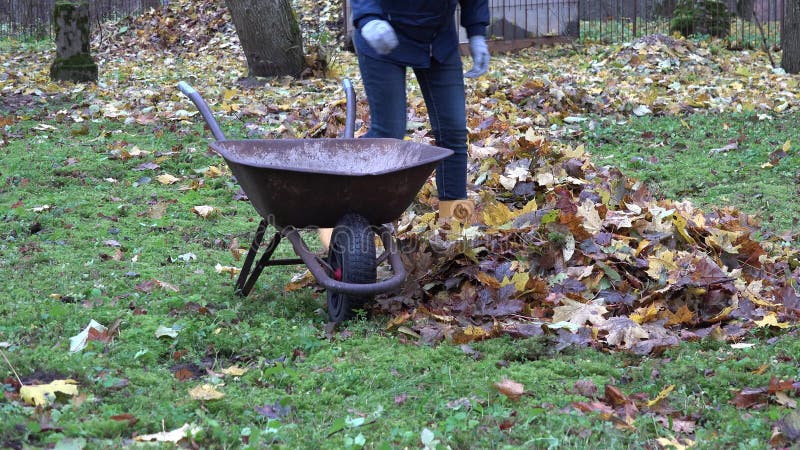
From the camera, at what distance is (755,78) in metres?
10.3

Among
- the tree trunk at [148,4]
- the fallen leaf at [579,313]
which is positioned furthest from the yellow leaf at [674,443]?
the tree trunk at [148,4]

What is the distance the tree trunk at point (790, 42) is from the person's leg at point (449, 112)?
24.7 feet

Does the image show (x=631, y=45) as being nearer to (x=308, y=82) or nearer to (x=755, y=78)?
(x=755, y=78)

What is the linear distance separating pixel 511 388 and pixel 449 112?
5.87ft

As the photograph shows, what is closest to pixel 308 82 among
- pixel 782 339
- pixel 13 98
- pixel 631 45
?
pixel 13 98

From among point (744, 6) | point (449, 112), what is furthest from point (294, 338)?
point (744, 6)

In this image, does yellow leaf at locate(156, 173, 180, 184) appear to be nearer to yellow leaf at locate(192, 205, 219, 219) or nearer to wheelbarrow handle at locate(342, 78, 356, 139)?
yellow leaf at locate(192, 205, 219, 219)

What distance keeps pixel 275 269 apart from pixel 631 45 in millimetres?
8405

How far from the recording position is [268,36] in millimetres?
10266

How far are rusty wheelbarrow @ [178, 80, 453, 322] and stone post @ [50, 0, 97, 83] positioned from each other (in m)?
7.08

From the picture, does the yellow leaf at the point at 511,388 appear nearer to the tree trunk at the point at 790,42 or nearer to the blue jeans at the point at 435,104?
the blue jeans at the point at 435,104

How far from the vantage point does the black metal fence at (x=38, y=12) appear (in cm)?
1598

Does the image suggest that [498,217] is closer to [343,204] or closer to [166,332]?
[343,204]

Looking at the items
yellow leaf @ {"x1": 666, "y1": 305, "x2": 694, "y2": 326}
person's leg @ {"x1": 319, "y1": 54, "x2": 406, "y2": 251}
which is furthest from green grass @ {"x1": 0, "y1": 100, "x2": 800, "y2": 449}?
person's leg @ {"x1": 319, "y1": 54, "x2": 406, "y2": 251}
